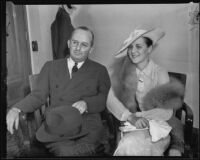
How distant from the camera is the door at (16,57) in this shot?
1.66 meters

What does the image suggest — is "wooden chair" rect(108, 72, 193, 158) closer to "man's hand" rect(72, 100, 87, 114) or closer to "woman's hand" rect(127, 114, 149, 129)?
"woman's hand" rect(127, 114, 149, 129)

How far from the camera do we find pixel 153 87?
1.67 meters

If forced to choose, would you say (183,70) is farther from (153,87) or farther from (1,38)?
(1,38)

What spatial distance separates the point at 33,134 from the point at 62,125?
20 centimetres

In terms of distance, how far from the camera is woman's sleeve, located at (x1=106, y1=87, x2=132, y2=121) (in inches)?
66.3

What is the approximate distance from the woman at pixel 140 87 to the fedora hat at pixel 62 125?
0.24 meters

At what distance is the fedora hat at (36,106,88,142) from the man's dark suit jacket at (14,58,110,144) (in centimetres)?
4

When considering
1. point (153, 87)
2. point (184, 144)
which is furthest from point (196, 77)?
point (184, 144)

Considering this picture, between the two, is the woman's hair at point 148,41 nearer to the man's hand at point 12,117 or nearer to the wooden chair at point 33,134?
the wooden chair at point 33,134

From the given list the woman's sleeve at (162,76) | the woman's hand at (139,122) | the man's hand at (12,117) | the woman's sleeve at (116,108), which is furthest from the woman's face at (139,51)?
the man's hand at (12,117)

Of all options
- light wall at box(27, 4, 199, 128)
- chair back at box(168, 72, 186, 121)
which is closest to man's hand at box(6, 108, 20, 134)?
light wall at box(27, 4, 199, 128)

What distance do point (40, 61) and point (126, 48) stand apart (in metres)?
0.57

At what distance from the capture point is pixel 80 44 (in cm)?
166

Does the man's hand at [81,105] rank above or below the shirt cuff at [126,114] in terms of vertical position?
above
